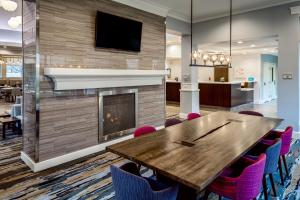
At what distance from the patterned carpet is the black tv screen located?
6.85 feet

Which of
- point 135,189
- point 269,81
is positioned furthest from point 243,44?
point 135,189

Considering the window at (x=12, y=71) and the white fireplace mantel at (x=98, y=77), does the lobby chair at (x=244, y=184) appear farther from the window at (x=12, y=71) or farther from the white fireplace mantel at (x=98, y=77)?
the window at (x=12, y=71)

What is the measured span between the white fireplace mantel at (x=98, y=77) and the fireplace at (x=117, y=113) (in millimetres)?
208

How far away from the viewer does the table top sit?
1.57 m

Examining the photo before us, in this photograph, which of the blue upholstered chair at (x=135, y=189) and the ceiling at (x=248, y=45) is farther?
the ceiling at (x=248, y=45)

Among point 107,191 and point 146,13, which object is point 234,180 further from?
point 146,13

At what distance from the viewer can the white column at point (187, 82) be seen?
6.84 metres

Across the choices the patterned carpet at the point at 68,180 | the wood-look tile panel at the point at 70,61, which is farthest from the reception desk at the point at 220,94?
the wood-look tile panel at the point at 70,61

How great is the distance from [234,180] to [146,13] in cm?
408

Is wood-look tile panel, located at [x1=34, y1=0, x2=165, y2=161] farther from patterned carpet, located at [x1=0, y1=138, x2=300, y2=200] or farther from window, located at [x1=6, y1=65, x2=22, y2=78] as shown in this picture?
window, located at [x1=6, y1=65, x2=22, y2=78]

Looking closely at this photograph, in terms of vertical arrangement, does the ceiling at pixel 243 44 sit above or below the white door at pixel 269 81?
above

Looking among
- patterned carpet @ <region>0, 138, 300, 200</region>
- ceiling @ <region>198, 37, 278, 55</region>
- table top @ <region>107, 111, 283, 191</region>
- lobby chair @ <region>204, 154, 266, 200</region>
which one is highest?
ceiling @ <region>198, 37, 278, 55</region>

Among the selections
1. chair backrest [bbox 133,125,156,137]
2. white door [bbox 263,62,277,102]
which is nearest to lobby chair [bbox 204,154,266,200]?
chair backrest [bbox 133,125,156,137]

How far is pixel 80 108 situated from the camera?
3754mm
